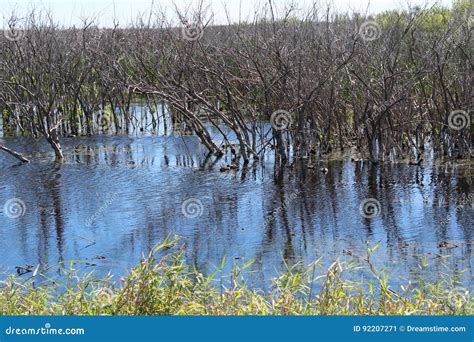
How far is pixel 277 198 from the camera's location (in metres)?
12.2

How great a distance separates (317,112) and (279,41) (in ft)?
5.74

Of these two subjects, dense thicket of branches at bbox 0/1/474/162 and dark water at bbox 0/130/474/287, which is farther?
dense thicket of branches at bbox 0/1/474/162

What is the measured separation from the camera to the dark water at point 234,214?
30.2 ft

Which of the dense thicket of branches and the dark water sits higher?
the dense thicket of branches

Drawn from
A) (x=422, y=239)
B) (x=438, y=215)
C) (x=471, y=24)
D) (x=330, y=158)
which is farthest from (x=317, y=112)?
(x=422, y=239)

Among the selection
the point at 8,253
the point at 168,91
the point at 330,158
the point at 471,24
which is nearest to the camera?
the point at 8,253

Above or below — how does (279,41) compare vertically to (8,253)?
above

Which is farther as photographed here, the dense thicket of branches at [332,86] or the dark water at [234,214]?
the dense thicket of branches at [332,86]

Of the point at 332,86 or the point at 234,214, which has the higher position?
the point at 332,86

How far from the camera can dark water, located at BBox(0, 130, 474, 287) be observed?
9195mm

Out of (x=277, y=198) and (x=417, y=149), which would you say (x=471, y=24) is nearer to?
(x=417, y=149)

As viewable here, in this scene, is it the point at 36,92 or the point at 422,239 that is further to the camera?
the point at 36,92

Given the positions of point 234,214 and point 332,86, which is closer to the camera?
point 234,214

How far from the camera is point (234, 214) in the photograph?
1120 centimetres
